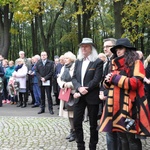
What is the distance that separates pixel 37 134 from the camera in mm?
6918

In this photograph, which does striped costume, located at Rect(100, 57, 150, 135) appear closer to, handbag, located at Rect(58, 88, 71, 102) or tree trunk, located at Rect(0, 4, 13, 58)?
handbag, located at Rect(58, 88, 71, 102)

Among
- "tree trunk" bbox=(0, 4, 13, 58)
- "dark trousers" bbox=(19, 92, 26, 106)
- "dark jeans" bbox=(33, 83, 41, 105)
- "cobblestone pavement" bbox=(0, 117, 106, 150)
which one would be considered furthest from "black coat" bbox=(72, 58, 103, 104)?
"tree trunk" bbox=(0, 4, 13, 58)

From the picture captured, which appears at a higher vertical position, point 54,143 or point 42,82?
point 42,82

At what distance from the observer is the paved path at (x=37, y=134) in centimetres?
597

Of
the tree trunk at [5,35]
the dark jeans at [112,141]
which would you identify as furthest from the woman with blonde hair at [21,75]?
the tree trunk at [5,35]

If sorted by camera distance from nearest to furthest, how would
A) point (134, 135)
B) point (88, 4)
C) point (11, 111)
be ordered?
point (134, 135), point (11, 111), point (88, 4)

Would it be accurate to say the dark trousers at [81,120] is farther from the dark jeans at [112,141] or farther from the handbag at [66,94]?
the handbag at [66,94]

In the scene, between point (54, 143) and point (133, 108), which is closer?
point (133, 108)

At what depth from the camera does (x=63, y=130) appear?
7.33m

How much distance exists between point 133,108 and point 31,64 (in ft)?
29.6

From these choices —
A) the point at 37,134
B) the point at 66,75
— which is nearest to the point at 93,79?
the point at 66,75

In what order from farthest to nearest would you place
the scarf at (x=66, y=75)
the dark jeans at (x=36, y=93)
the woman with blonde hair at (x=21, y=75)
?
1. the dark jeans at (x=36, y=93)
2. the woman with blonde hair at (x=21, y=75)
3. the scarf at (x=66, y=75)

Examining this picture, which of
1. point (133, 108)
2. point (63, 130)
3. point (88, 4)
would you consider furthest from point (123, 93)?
point (88, 4)

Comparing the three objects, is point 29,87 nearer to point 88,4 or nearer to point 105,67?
point 88,4
